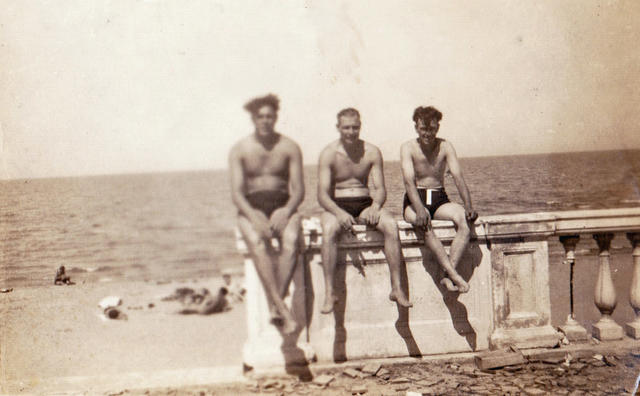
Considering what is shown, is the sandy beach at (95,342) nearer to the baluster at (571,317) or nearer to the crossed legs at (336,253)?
the crossed legs at (336,253)

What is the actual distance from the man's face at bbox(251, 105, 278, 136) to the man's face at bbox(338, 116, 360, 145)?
0.58m

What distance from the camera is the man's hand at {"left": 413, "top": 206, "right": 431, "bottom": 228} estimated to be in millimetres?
4039

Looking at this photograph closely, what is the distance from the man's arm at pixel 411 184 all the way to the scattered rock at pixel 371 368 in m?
1.21

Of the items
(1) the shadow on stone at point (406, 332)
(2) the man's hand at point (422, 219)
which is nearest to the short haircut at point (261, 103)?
(2) the man's hand at point (422, 219)

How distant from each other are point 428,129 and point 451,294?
1.45 metres

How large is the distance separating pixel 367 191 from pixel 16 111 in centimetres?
345

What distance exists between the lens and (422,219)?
404cm

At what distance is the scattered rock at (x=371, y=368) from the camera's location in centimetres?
399

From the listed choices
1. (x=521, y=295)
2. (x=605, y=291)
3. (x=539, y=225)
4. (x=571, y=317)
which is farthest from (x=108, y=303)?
(x=605, y=291)

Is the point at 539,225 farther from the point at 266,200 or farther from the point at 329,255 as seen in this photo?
the point at 266,200

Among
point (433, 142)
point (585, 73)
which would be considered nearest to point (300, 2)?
point (433, 142)

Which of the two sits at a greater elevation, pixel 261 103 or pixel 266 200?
pixel 261 103

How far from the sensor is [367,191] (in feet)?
14.1

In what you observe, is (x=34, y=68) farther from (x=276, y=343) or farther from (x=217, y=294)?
(x=217, y=294)
